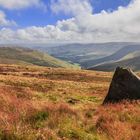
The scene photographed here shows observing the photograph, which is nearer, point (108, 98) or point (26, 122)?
point (26, 122)

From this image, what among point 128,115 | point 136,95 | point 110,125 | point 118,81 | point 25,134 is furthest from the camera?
point 118,81

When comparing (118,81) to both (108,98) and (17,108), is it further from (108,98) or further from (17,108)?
(17,108)

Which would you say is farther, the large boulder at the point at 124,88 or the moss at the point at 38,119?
the large boulder at the point at 124,88

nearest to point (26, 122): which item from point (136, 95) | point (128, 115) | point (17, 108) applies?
point (17, 108)

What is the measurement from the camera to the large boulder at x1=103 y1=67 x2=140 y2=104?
22750 mm

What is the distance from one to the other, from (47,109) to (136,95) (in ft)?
38.8

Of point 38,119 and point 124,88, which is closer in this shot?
point 38,119

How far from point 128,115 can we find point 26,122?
17.0ft

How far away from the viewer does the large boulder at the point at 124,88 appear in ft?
74.6

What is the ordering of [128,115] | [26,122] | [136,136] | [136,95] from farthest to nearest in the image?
[136,95] < [128,115] < [26,122] < [136,136]

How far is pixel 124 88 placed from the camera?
2342 centimetres

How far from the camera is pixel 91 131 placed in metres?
10.5

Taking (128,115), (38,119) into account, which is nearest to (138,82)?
(128,115)

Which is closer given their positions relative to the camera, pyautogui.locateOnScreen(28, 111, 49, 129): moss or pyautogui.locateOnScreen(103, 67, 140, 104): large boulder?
pyautogui.locateOnScreen(28, 111, 49, 129): moss
